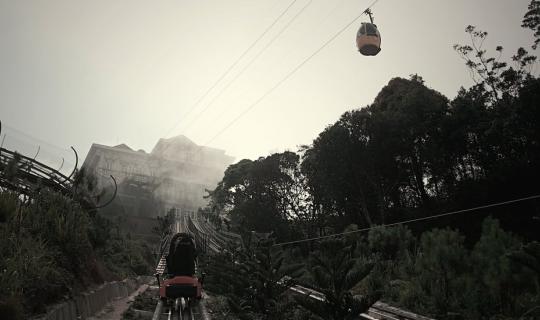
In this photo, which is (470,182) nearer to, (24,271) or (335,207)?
(335,207)

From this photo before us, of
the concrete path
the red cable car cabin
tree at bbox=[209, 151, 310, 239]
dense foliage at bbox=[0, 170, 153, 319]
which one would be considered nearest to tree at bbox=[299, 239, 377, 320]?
dense foliage at bbox=[0, 170, 153, 319]

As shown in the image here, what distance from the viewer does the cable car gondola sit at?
11.0m

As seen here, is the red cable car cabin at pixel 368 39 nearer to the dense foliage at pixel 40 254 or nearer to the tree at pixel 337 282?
the tree at pixel 337 282

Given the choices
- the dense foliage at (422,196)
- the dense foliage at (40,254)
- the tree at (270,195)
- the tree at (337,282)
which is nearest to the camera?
the tree at (337,282)

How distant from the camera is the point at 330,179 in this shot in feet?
92.5

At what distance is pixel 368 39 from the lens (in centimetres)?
1098

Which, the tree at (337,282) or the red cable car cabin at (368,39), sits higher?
the red cable car cabin at (368,39)

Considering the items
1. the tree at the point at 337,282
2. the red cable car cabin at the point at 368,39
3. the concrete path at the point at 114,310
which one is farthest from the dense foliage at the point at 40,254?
the red cable car cabin at the point at 368,39

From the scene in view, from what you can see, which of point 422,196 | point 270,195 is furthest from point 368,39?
point 270,195

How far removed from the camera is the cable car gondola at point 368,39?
11.0m

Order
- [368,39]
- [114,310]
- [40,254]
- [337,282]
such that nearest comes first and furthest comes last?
[337,282]
[40,254]
[368,39]
[114,310]

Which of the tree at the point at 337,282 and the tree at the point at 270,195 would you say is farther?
the tree at the point at 270,195

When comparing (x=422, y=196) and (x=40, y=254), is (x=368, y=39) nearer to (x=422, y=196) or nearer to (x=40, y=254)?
(x=40, y=254)

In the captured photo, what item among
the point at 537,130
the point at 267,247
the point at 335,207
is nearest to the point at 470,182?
the point at 537,130
